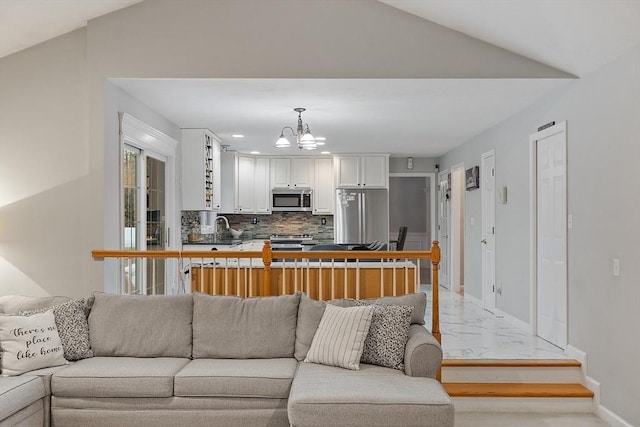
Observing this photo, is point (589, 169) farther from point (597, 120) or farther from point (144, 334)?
point (144, 334)

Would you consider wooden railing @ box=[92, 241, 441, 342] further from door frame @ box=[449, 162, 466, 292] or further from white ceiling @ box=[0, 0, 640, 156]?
door frame @ box=[449, 162, 466, 292]

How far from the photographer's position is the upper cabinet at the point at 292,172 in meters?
9.99

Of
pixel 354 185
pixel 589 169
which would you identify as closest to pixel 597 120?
pixel 589 169

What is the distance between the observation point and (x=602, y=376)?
4168 mm

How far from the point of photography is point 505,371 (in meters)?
4.59

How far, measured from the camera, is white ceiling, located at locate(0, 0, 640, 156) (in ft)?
12.4

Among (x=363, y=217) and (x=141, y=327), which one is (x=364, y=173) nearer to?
(x=363, y=217)

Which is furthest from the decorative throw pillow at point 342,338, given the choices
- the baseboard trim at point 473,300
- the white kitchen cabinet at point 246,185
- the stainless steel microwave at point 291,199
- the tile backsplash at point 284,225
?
the tile backsplash at point 284,225

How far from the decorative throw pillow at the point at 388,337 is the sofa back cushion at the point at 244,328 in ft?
1.87

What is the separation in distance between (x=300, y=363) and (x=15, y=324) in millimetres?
1825

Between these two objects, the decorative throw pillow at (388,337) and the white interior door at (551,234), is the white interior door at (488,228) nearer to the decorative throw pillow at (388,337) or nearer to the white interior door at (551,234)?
the white interior door at (551,234)

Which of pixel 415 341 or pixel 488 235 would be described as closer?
pixel 415 341

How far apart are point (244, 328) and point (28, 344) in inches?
53.4

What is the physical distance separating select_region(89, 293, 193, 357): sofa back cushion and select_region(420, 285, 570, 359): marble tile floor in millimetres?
2285
